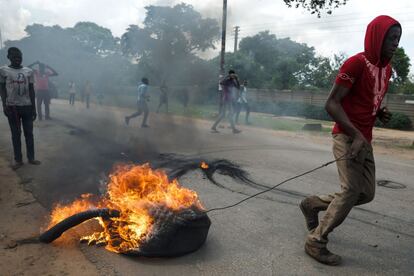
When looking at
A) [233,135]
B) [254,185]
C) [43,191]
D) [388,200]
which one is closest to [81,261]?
[43,191]

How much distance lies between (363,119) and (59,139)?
7715mm

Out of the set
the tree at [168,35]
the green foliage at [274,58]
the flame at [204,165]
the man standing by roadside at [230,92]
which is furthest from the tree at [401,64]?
the flame at [204,165]

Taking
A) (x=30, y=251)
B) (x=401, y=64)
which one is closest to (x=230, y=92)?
(x=30, y=251)

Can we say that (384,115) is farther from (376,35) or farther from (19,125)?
(19,125)

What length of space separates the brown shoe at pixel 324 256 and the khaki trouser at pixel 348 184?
4cm

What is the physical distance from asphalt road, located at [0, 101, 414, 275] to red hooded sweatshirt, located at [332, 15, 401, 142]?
1.17 metres

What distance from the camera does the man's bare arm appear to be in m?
2.79

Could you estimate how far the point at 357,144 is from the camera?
2779mm

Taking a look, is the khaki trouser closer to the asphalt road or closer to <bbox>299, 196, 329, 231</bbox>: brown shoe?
<bbox>299, 196, 329, 231</bbox>: brown shoe

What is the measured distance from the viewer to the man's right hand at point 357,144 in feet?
9.11

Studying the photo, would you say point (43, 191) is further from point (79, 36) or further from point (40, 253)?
point (79, 36)

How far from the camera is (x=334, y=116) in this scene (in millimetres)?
2879

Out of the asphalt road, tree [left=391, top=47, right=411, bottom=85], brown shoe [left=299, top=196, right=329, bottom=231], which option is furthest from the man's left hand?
tree [left=391, top=47, right=411, bottom=85]

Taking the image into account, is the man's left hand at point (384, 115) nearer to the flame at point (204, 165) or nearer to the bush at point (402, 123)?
the flame at point (204, 165)
